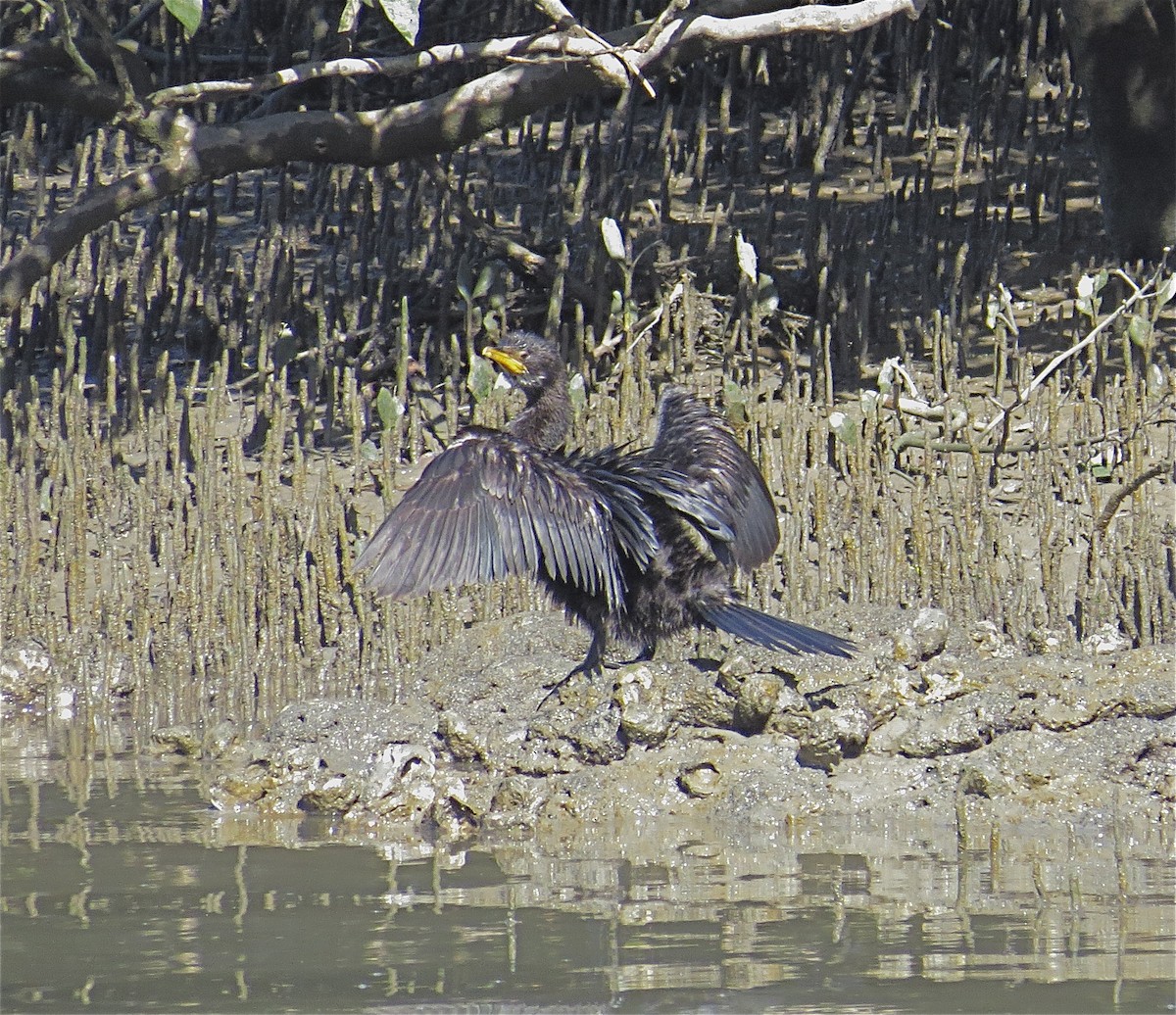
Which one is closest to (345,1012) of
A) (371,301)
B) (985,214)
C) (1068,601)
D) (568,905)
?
(568,905)

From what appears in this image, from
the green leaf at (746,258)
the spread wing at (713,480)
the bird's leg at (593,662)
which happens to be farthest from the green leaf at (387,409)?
the bird's leg at (593,662)

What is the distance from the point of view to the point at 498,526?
534 centimetres

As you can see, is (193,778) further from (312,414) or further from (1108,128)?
(1108,128)

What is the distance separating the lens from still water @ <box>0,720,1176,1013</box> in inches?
148

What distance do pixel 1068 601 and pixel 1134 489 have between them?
53 cm

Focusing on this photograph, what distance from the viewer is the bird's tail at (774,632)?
5312 mm

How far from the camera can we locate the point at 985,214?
10250 mm

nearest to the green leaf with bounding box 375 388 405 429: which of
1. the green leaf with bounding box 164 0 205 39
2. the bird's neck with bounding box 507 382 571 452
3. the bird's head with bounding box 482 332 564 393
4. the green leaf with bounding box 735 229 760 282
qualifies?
the bird's head with bounding box 482 332 564 393

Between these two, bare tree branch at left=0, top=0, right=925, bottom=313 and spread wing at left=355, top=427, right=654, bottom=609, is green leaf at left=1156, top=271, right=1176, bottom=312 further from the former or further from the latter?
spread wing at left=355, top=427, right=654, bottom=609

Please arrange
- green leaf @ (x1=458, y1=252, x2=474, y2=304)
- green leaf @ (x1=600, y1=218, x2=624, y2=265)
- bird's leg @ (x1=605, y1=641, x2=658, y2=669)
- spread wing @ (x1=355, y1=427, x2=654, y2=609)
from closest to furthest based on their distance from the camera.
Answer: spread wing @ (x1=355, y1=427, x2=654, y2=609) → bird's leg @ (x1=605, y1=641, x2=658, y2=669) → green leaf @ (x1=600, y1=218, x2=624, y2=265) → green leaf @ (x1=458, y1=252, x2=474, y2=304)

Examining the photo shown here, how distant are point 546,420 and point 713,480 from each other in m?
0.67

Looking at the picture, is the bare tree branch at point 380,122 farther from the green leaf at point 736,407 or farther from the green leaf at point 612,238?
the green leaf at point 736,407

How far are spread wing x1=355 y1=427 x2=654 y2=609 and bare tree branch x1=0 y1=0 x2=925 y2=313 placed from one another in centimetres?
223

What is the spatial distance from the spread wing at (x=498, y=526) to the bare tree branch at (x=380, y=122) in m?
2.23
